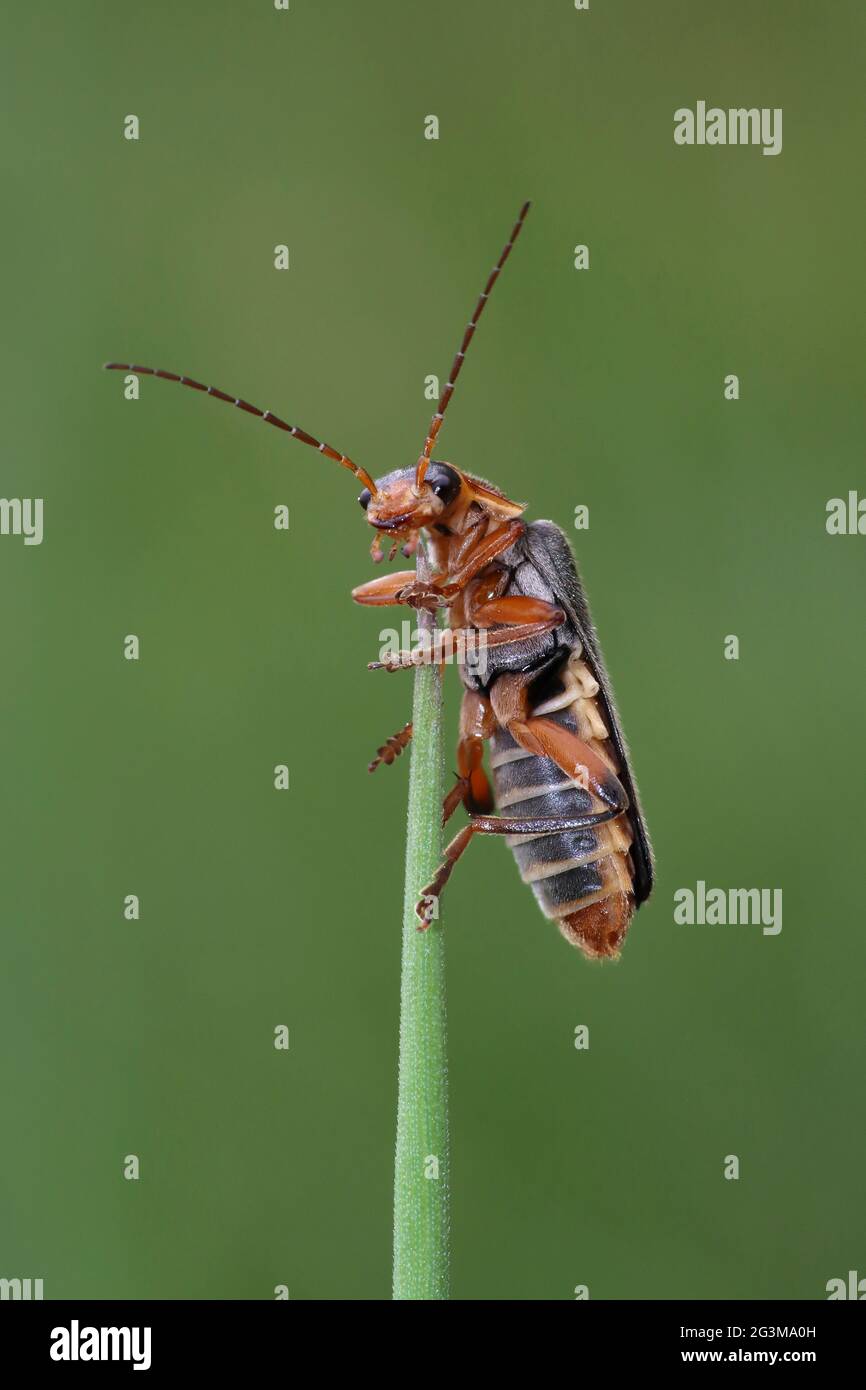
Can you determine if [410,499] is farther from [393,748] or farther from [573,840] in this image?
[573,840]

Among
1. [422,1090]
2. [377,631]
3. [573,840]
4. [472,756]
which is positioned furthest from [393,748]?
[422,1090]

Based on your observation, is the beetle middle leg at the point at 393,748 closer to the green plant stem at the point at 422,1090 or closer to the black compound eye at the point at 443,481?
the black compound eye at the point at 443,481

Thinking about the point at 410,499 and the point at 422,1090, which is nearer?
the point at 422,1090

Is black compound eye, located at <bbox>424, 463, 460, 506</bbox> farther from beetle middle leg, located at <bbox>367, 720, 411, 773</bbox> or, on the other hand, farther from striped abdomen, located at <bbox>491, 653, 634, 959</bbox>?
beetle middle leg, located at <bbox>367, 720, 411, 773</bbox>

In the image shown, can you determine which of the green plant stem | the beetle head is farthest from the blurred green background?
the green plant stem

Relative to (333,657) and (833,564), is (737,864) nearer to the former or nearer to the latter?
(833,564)
